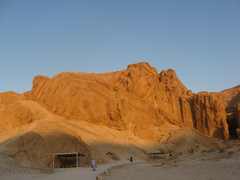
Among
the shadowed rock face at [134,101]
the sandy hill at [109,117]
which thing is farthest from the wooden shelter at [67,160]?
the shadowed rock face at [134,101]

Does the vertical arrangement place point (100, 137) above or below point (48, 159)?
above

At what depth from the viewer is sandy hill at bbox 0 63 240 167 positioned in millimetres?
35969

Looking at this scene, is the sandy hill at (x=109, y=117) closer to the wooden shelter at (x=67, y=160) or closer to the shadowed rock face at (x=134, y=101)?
the shadowed rock face at (x=134, y=101)

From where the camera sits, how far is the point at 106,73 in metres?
93.9

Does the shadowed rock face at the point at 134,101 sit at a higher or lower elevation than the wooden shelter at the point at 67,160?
higher

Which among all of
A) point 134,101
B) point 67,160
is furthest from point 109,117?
point 67,160

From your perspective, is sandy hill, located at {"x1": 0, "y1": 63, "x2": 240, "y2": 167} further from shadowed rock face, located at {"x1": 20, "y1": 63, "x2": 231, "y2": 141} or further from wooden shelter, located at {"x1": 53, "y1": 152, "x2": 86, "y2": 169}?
wooden shelter, located at {"x1": 53, "y1": 152, "x2": 86, "y2": 169}

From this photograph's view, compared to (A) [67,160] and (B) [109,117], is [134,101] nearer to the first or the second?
(B) [109,117]

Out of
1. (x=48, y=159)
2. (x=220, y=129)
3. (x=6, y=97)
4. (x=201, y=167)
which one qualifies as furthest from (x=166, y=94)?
(x=201, y=167)

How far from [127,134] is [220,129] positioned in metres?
27.8

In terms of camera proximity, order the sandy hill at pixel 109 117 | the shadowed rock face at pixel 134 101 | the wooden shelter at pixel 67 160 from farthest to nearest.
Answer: the shadowed rock face at pixel 134 101
the sandy hill at pixel 109 117
the wooden shelter at pixel 67 160

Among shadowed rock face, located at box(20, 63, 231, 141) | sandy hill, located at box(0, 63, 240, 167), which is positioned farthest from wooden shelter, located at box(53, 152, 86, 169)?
shadowed rock face, located at box(20, 63, 231, 141)

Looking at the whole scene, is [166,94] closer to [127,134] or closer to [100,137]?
[127,134]

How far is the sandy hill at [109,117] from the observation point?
35969mm
